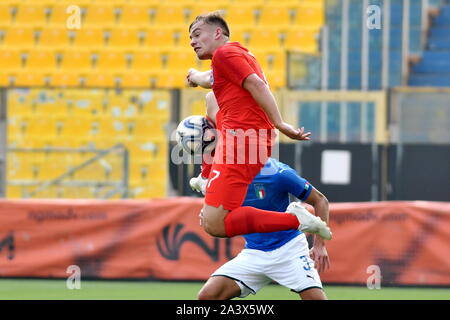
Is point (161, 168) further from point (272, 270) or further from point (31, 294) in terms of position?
point (272, 270)

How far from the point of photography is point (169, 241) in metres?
11.6

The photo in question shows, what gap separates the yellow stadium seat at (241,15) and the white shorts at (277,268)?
11.4 metres

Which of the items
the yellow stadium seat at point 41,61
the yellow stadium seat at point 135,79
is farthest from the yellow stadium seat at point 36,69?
the yellow stadium seat at point 135,79

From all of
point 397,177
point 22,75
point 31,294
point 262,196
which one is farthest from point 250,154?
point 22,75

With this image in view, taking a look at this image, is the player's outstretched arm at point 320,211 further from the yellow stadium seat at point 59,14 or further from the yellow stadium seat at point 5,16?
the yellow stadium seat at point 5,16

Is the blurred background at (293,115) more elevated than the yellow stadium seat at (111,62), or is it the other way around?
the yellow stadium seat at (111,62)

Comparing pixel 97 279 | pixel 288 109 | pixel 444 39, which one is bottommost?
pixel 97 279

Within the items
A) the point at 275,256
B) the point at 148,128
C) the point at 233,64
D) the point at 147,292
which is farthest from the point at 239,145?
the point at 148,128

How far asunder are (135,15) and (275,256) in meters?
12.1

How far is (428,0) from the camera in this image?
17.5 m

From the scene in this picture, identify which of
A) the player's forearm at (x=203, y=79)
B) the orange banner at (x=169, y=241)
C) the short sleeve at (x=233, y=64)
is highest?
the short sleeve at (x=233, y=64)

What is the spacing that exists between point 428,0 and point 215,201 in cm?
1235

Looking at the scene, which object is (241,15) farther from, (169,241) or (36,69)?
(169,241)

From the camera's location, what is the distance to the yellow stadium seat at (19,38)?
1780cm
